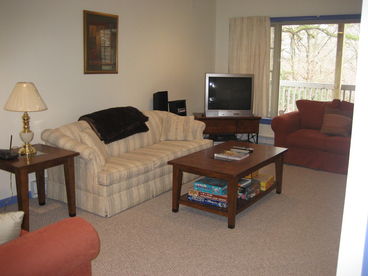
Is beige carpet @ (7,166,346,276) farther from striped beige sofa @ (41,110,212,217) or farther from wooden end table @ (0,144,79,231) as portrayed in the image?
wooden end table @ (0,144,79,231)

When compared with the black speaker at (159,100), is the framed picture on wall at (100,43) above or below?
above

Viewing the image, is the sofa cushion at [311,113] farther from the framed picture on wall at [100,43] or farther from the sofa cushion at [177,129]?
the framed picture on wall at [100,43]

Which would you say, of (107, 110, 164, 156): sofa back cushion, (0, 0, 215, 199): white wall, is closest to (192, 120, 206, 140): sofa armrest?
(107, 110, 164, 156): sofa back cushion

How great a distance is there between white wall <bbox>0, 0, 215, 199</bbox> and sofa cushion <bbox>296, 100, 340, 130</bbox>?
1.70m

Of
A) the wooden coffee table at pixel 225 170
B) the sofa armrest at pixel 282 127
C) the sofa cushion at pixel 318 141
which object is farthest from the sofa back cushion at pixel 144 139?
the sofa cushion at pixel 318 141

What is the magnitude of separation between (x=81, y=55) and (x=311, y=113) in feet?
10.3

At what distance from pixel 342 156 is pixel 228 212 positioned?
219 centimetres

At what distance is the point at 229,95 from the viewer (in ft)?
19.2

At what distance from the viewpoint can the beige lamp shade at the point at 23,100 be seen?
3.27 meters

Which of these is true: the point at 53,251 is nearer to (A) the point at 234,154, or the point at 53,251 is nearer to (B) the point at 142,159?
(B) the point at 142,159

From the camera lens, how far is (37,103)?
334 cm

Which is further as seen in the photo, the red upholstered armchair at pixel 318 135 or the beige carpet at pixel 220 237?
the red upholstered armchair at pixel 318 135

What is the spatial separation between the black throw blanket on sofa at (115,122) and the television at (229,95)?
147cm

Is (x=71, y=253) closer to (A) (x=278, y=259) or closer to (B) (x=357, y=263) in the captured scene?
(B) (x=357, y=263)
